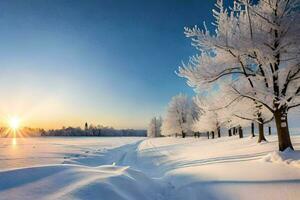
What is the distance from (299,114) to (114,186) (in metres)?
12.8

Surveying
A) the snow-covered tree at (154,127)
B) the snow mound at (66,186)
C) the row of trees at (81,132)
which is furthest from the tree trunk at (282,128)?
the row of trees at (81,132)

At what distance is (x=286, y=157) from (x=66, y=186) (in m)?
8.80

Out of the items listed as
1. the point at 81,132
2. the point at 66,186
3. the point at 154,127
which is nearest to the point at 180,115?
the point at 154,127

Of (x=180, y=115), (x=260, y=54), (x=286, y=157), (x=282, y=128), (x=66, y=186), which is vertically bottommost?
(x=66, y=186)

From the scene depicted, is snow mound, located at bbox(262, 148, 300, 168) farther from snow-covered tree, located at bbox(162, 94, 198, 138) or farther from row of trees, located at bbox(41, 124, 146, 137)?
row of trees, located at bbox(41, 124, 146, 137)

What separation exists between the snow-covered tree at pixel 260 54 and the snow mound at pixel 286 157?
835 mm

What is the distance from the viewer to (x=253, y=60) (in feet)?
46.8

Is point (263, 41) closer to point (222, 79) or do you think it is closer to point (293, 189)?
point (222, 79)

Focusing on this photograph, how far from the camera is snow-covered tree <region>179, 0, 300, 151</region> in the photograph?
12.9 metres

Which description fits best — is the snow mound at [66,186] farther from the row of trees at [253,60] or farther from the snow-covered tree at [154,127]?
the snow-covered tree at [154,127]

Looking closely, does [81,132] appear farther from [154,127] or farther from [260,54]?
[260,54]

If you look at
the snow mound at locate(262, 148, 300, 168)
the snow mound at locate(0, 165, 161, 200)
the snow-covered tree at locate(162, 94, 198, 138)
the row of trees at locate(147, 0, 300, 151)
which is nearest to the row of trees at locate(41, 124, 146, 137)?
the snow-covered tree at locate(162, 94, 198, 138)

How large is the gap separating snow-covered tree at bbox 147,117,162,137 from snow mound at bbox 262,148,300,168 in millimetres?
94462

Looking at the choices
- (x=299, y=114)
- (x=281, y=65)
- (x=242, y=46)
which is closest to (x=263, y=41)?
(x=242, y=46)
